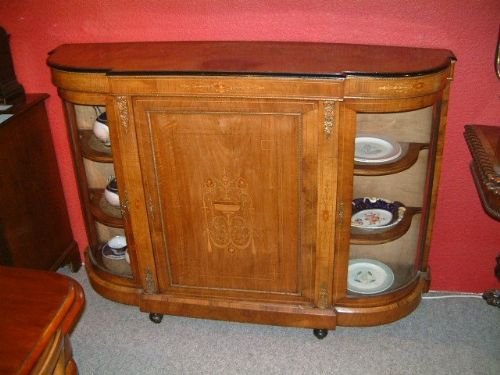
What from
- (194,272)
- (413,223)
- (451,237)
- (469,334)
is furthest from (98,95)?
(469,334)

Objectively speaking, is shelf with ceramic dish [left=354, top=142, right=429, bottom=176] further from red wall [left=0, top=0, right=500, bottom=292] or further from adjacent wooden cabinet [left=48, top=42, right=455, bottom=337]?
red wall [left=0, top=0, right=500, bottom=292]

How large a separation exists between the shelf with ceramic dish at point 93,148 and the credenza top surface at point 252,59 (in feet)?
1.24

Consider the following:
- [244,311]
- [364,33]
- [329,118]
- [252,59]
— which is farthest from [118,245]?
[364,33]

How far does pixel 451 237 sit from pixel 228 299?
1059 mm

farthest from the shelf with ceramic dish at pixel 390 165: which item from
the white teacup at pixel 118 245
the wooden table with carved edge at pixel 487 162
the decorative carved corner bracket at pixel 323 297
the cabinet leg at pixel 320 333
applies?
the white teacup at pixel 118 245

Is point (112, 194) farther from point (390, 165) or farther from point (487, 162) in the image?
point (487, 162)

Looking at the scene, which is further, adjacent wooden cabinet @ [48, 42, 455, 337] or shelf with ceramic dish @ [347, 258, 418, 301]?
shelf with ceramic dish @ [347, 258, 418, 301]

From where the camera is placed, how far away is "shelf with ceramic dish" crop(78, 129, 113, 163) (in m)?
2.10

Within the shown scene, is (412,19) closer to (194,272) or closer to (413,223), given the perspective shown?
(413,223)

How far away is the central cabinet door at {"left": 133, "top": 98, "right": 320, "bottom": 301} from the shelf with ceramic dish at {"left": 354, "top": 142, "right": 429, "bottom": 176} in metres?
0.21

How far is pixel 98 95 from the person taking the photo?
187 cm

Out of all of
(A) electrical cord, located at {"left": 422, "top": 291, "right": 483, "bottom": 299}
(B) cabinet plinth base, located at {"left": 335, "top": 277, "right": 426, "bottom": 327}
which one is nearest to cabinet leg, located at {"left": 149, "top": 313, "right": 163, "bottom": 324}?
(B) cabinet plinth base, located at {"left": 335, "top": 277, "right": 426, "bottom": 327}

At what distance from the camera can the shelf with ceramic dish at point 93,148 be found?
210cm

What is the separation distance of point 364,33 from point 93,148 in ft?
3.96
